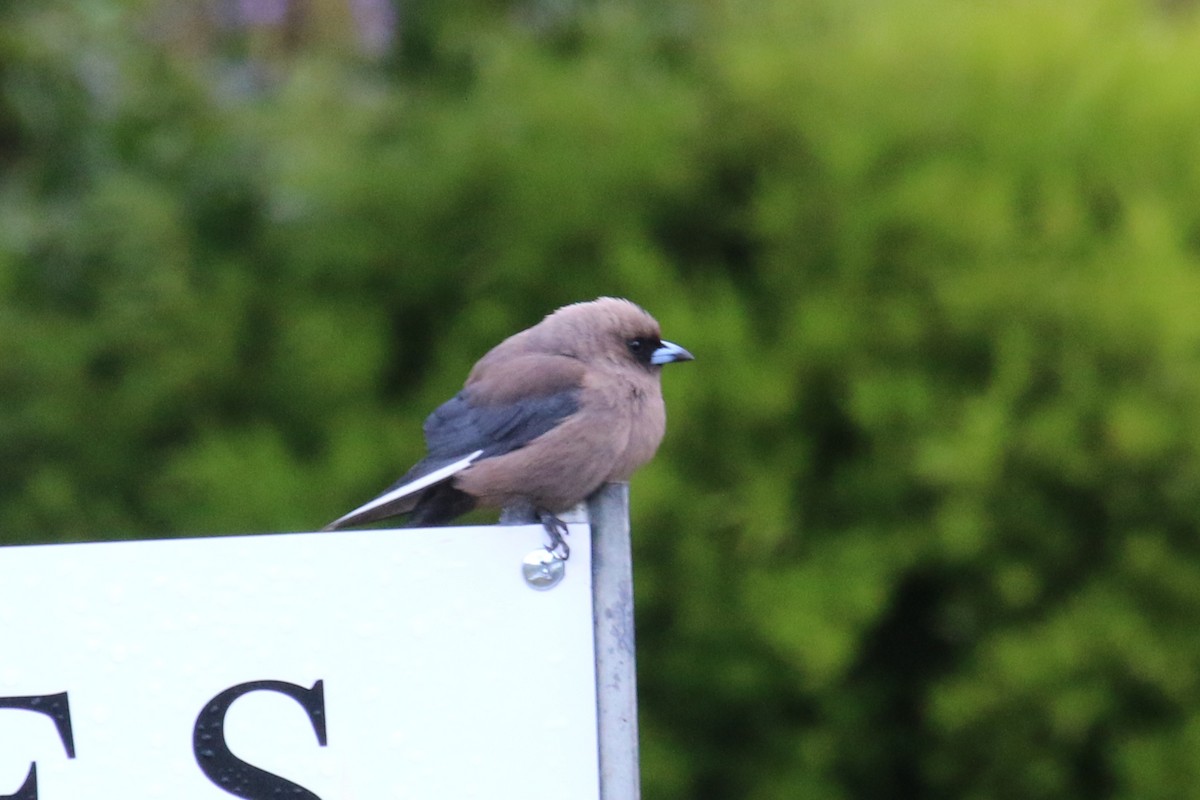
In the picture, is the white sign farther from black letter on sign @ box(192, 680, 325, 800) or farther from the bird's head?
the bird's head

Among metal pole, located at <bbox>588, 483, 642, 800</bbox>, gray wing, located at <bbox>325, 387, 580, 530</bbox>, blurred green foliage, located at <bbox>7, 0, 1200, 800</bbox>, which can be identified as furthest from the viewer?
blurred green foliage, located at <bbox>7, 0, 1200, 800</bbox>

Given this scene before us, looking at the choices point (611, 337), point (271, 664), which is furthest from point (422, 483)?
point (271, 664)

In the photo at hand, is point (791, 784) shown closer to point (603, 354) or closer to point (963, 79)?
point (603, 354)

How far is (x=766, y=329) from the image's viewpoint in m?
3.20

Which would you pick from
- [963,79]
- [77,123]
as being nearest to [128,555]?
[963,79]

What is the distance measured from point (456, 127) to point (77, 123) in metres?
1.20

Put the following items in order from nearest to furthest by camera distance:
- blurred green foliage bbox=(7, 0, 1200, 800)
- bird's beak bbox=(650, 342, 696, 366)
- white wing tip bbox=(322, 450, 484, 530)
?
white wing tip bbox=(322, 450, 484, 530)
bird's beak bbox=(650, 342, 696, 366)
blurred green foliage bbox=(7, 0, 1200, 800)

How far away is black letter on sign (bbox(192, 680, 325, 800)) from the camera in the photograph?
1.53 meters

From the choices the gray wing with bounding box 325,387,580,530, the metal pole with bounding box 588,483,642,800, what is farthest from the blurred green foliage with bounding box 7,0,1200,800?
the metal pole with bounding box 588,483,642,800

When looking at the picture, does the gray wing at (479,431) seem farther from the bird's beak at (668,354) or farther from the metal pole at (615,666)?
the metal pole at (615,666)

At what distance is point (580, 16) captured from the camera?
13.4 ft

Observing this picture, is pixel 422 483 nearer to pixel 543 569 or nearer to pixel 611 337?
→ pixel 611 337

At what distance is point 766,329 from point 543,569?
177 centimetres

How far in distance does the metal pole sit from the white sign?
2 centimetres
